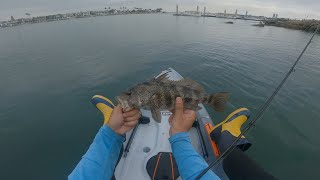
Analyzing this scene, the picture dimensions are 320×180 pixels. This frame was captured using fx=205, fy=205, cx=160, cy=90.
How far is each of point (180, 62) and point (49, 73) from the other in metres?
10.2

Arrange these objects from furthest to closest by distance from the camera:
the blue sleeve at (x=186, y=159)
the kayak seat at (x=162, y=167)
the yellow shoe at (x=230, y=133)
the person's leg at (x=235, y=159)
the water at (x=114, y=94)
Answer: the water at (x=114, y=94) → the yellow shoe at (x=230, y=133) → the kayak seat at (x=162, y=167) → the person's leg at (x=235, y=159) → the blue sleeve at (x=186, y=159)

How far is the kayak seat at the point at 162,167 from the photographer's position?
4391mm

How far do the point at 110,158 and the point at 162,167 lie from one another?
74.1 inches

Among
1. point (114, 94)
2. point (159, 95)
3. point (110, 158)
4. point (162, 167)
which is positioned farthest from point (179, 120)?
point (114, 94)

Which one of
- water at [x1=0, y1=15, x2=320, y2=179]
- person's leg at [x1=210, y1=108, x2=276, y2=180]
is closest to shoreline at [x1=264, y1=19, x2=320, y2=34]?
water at [x1=0, y1=15, x2=320, y2=179]

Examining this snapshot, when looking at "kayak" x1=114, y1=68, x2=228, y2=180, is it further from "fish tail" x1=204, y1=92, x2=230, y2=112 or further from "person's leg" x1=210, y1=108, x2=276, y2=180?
"fish tail" x1=204, y1=92, x2=230, y2=112

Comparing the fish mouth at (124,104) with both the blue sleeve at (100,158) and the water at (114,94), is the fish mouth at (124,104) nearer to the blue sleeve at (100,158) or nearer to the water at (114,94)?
the blue sleeve at (100,158)

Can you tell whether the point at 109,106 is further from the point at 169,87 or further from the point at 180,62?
the point at 180,62

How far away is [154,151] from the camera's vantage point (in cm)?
537

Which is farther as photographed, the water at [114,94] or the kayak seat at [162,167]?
the water at [114,94]

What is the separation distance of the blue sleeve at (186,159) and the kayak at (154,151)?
203 cm

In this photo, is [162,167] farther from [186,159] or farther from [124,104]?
[124,104]

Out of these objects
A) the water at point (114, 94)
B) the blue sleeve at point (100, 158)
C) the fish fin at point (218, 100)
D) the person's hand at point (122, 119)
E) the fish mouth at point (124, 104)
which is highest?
the fish mouth at point (124, 104)

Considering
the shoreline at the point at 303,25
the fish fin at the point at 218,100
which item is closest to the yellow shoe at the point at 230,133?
the fish fin at the point at 218,100
